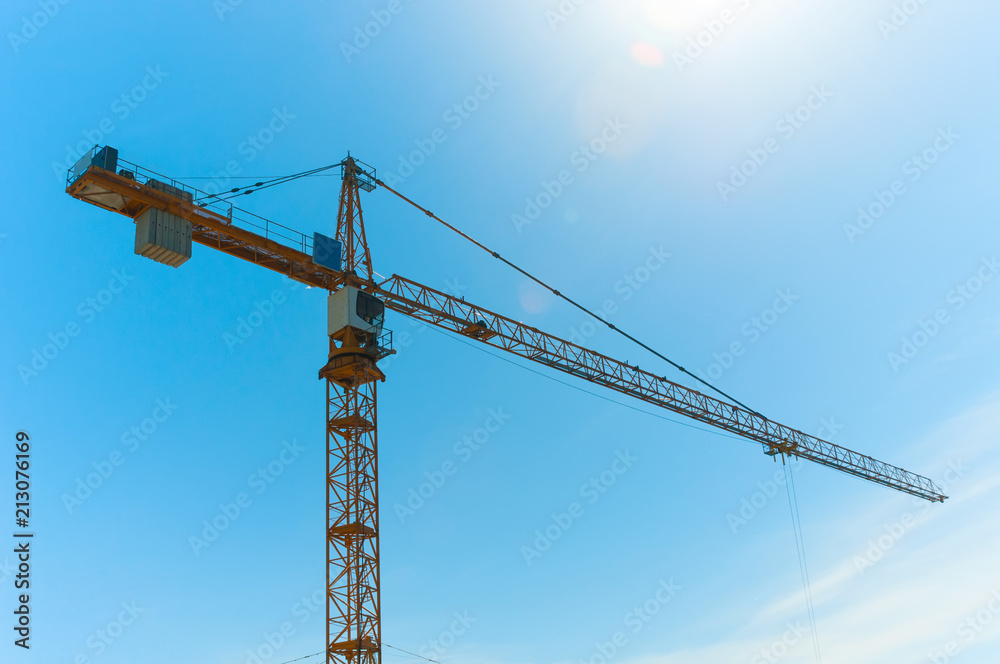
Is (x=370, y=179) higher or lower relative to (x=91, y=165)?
higher

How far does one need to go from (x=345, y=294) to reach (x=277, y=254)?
3873 millimetres

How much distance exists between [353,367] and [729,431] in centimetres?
3418

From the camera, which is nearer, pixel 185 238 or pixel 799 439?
Answer: pixel 185 238

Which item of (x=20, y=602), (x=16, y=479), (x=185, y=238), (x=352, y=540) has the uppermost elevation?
(x=185, y=238)

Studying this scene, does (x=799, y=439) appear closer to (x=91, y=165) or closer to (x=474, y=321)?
(x=474, y=321)

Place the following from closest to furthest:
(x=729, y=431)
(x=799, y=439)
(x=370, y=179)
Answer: (x=370, y=179)
(x=729, y=431)
(x=799, y=439)

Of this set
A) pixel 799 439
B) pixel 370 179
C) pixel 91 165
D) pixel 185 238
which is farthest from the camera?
pixel 799 439

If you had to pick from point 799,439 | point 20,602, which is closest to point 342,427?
point 20,602

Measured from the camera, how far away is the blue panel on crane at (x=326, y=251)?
43656mm

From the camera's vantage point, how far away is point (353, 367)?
4356cm

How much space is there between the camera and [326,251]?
44094 millimetres

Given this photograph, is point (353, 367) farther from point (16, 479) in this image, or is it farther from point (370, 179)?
point (16, 479)

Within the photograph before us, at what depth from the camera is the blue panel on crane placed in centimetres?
4366

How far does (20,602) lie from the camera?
27312 millimetres
